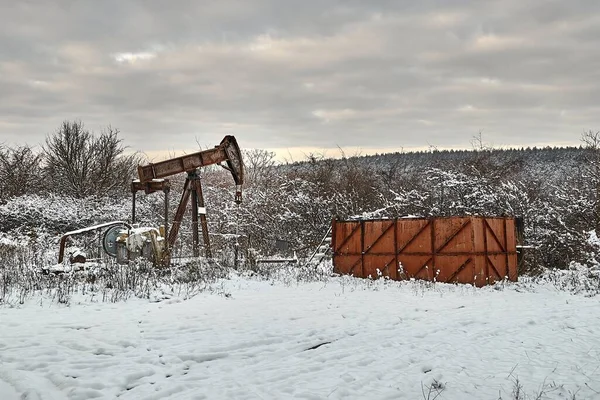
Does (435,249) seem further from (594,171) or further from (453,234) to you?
(594,171)

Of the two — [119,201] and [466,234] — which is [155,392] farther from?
[119,201]

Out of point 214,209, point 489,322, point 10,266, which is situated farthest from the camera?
point 214,209

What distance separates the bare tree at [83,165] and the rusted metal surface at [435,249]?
20993 millimetres

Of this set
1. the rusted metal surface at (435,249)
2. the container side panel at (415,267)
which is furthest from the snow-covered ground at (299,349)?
the container side panel at (415,267)

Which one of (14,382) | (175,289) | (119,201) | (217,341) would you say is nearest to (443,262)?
(175,289)

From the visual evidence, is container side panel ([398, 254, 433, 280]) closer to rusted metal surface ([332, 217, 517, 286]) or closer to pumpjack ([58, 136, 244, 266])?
rusted metal surface ([332, 217, 517, 286])

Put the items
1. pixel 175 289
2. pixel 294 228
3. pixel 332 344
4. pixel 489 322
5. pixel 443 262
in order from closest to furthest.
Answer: pixel 332 344 → pixel 489 322 → pixel 175 289 → pixel 443 262 → pixel 294 228

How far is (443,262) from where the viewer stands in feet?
48.8

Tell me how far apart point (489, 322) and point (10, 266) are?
1215 cm

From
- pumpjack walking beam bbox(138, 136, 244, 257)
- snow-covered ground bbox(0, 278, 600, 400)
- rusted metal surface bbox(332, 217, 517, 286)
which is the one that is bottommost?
snow-covered ground bbox(0, 278, 600, 400)

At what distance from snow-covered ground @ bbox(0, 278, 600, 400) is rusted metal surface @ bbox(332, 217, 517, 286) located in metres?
3.16

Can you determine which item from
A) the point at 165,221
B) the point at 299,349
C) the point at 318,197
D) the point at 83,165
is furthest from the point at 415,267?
the point at 83,165

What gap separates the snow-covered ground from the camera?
18.9ft

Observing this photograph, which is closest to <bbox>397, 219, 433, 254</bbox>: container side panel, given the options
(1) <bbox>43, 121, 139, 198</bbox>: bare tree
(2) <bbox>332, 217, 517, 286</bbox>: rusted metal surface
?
(2) <bbox>332, 217, 517, 286</bbox>: rusted metal surface
